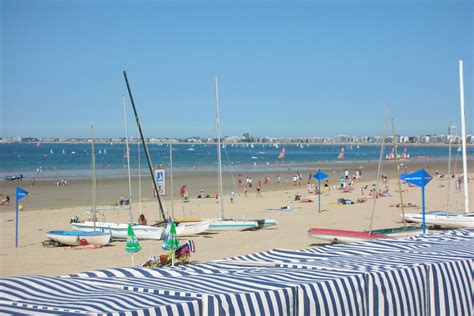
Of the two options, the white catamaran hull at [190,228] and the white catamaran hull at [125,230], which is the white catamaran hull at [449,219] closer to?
the white catamaran hull at [190,228]

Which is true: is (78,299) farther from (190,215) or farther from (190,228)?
(190,215)

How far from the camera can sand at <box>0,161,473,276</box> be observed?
733 inches

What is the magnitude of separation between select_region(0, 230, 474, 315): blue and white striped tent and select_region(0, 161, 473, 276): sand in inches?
416

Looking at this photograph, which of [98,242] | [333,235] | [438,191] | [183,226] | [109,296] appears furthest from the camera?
[438,191]

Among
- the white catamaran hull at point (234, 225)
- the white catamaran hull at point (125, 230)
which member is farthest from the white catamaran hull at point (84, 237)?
the white catamaran hull at point (234, 225)

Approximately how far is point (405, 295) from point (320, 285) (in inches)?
47.6

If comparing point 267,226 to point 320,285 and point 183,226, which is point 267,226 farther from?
point 320,285

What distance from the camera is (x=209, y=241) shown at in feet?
71.4

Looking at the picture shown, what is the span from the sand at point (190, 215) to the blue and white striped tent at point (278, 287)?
34.7ft

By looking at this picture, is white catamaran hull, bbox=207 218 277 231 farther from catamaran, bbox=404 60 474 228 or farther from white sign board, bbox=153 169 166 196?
catamaran, bbox=404 60 474 228

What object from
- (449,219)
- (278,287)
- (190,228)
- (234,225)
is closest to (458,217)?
(449,219)

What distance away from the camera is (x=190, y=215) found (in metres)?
31.3

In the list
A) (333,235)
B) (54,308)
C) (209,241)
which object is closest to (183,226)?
(209,241)

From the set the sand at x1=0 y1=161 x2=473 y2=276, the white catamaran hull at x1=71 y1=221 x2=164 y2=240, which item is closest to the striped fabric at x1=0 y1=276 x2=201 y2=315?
the sand at x1=0 y1=161 x2=473 y2=276
